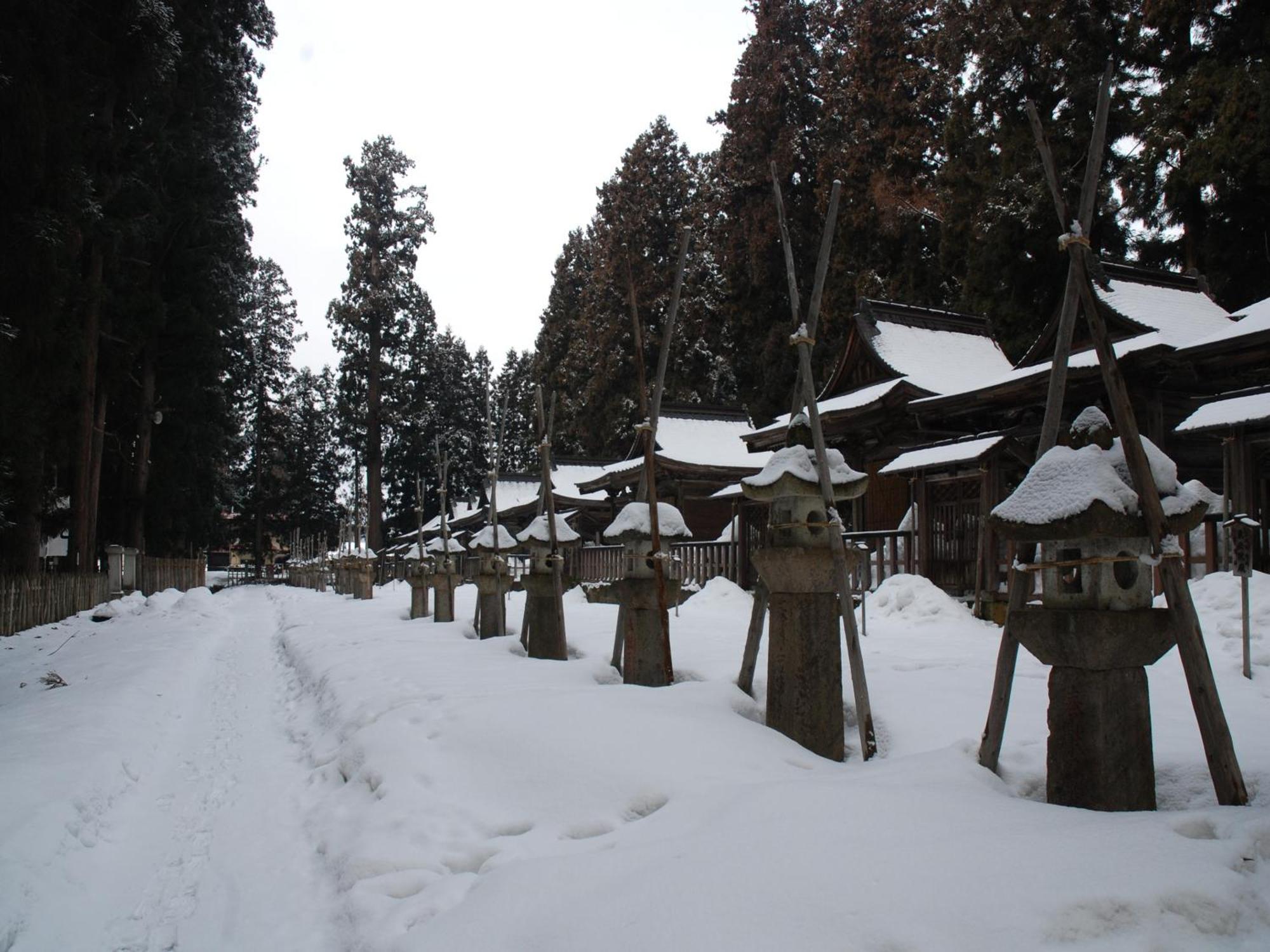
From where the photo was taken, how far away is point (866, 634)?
10922 mm

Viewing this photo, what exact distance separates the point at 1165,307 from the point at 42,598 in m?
19.9

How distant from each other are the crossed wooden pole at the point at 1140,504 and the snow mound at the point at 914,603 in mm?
7427

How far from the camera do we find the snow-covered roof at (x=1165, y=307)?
1223 centimetres

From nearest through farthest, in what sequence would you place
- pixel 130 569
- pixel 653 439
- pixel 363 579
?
1. pixel 653 439
2. pixel 130 569
3. pixel 363 579

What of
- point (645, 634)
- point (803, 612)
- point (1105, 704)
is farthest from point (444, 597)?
point (1105, 704)

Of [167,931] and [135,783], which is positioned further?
[135,783]

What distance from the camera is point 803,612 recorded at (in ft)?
17.8

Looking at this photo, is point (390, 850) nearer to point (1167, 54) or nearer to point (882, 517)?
point (882, 517)

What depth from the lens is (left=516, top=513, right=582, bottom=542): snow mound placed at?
386 inches

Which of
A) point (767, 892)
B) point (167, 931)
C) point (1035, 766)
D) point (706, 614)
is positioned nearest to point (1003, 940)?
point (767, 892)

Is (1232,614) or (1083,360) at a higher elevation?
(1083,360)

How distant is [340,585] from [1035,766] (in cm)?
3240

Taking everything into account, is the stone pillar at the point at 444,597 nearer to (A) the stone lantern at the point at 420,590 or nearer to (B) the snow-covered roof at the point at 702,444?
(A) the stone lantern at the point at 420,590

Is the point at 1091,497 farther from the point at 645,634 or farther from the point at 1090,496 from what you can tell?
the point at 645,634
